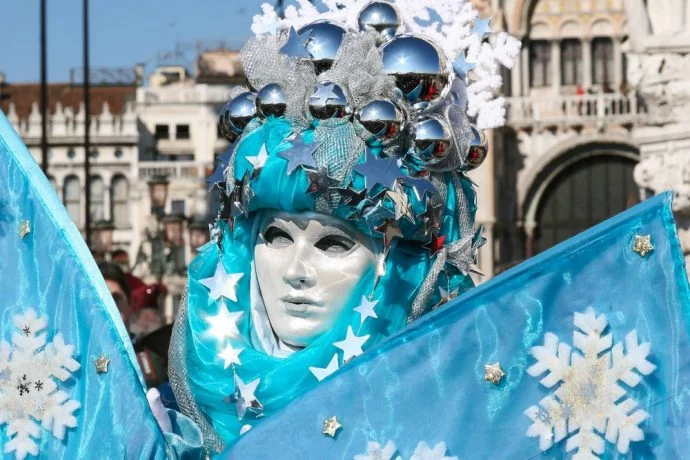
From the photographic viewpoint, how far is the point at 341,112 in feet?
12.6

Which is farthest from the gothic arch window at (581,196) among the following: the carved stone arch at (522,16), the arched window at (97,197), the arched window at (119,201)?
the arched window at (97,197)

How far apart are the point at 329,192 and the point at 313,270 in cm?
18

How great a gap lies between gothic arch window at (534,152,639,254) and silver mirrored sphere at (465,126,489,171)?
31.3m

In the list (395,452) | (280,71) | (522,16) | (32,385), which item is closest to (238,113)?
→ (280,71)

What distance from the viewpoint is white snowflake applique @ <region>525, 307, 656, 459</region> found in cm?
334

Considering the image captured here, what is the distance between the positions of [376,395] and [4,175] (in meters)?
0.95

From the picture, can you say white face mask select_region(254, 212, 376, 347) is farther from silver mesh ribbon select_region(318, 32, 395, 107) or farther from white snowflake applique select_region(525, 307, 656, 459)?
white snowflake applique select_region(525, 307, 656, 459)

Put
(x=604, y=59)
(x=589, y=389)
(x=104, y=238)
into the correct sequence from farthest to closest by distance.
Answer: (x=604, y=59) → (x=104, y=238) → (x=589, y=389)

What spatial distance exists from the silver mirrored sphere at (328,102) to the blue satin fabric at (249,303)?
2.2 inches

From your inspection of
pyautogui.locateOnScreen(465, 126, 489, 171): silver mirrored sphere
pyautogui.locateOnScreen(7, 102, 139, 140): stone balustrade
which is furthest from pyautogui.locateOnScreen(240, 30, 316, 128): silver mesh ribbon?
pyautogui.locateOnScreen(7, 102, 139, 140): stone balustrade

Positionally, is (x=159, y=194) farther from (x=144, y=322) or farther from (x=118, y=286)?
(x=118, y=286)

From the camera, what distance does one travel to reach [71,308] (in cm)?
370

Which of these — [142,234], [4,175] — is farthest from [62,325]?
[142,234]

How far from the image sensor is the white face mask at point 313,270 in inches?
150
